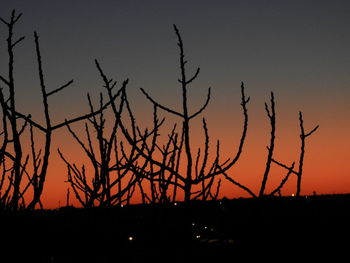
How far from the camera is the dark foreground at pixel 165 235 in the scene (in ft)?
7.84

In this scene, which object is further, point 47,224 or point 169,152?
point 169,152

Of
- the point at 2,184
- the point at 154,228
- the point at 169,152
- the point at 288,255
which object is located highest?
the point at 169,152

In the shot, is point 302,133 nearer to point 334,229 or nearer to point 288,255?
point 288,255

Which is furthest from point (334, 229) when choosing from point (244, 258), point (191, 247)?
point (191, 247)

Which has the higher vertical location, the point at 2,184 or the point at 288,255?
the point at 2,184

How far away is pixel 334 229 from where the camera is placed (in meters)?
4.09

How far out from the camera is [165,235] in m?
3.04

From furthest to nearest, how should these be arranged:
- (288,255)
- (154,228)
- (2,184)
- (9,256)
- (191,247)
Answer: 1. (2,184)
2. (288,255)
3. (154,228)
4. (191,247)
5. (9,256)

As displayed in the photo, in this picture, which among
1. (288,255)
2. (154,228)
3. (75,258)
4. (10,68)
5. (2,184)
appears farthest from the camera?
(2,184)

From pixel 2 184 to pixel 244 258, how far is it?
2032mm

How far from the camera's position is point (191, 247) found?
2.56 metres

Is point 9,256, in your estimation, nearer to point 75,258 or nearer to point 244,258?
point 75,258

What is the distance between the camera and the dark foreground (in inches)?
94.1

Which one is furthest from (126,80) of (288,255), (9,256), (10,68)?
(288,255)
